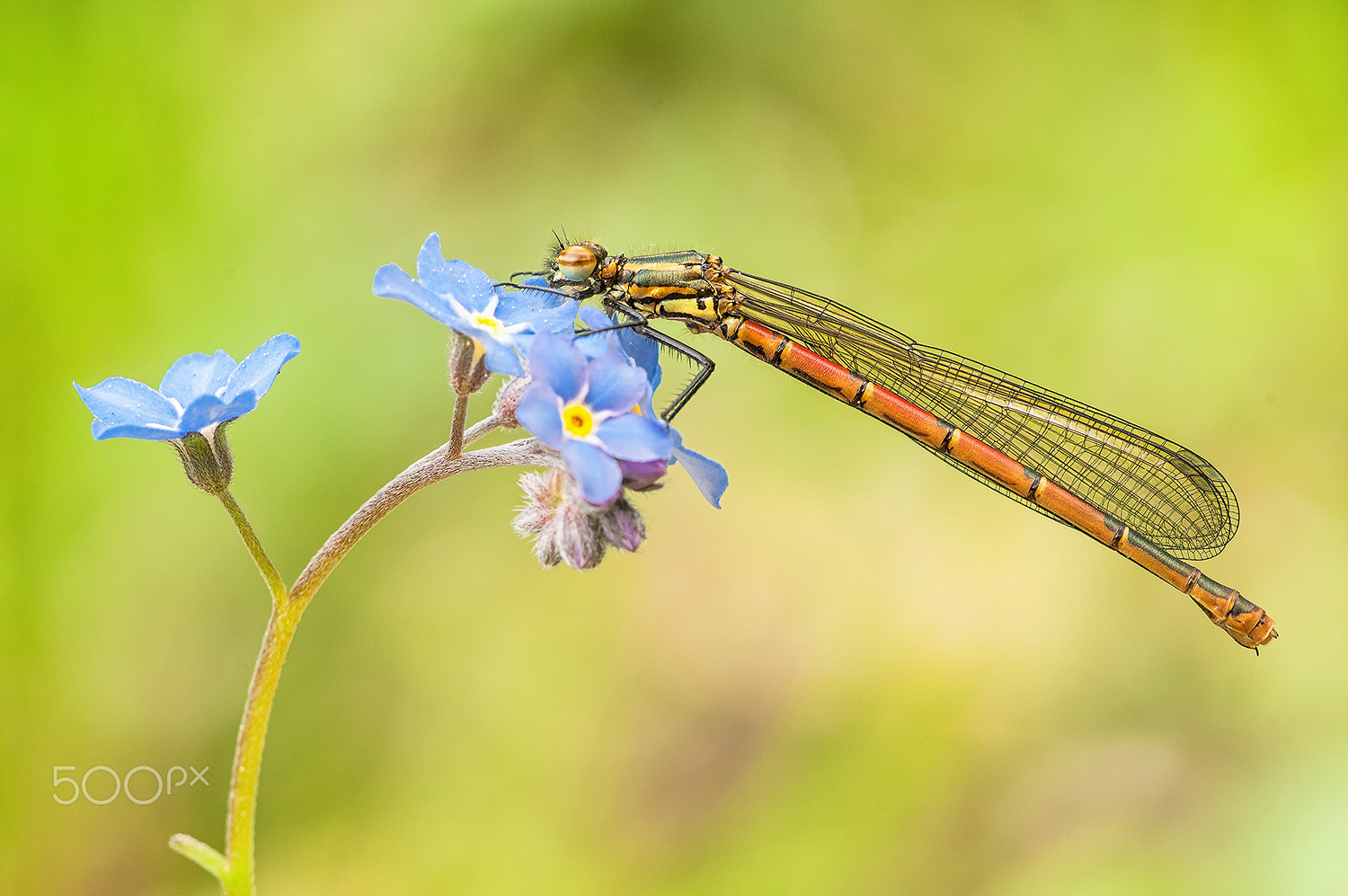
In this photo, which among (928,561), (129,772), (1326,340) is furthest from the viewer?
(1326,340)

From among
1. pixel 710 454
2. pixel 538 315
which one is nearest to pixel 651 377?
pixel 538 315

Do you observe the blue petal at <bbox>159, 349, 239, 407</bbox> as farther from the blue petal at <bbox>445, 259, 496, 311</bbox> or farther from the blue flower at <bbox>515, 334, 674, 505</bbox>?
the blue flower at <bbox>515, 334, 674, 505</bbox>

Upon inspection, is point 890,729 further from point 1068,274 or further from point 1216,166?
point 1216,166

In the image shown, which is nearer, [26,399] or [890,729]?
[26,399]

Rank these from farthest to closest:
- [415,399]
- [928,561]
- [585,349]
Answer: [928,561]
[415,399]
[585,349]

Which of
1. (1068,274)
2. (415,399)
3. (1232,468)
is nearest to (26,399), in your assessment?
(415,399)

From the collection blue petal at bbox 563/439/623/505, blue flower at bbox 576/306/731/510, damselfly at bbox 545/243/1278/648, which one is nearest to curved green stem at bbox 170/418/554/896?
blue petal at bbox 563/439/623/505
